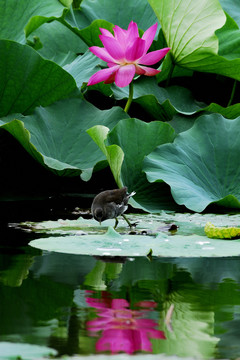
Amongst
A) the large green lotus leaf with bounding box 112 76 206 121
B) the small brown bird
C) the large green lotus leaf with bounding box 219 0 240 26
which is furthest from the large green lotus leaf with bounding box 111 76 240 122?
the small brown bird

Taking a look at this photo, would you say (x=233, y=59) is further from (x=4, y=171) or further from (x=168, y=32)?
(x=4, y=171)

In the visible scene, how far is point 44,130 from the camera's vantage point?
3404mm

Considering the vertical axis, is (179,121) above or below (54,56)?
below

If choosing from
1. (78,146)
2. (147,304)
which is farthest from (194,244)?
(78,146)

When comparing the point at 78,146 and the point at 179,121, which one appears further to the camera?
the point at 179,121

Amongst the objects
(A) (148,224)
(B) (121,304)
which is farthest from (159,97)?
(B) (121,304)

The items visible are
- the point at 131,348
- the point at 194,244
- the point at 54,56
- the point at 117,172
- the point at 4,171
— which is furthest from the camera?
the point at 54,56

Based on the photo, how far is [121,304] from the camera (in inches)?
58.8

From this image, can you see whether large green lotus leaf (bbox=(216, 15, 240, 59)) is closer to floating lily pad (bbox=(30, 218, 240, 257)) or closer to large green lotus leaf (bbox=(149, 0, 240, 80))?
large green lotus leaf (bbox=(149, 0, 240, 80))

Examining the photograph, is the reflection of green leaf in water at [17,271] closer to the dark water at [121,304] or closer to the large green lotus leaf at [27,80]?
the dark water at [121,304]

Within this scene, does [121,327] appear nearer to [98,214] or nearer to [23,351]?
[23,351]

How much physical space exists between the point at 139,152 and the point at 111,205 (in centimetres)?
55

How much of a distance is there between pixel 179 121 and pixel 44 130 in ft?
2.57

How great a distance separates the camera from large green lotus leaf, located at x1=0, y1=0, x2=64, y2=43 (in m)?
4.20
